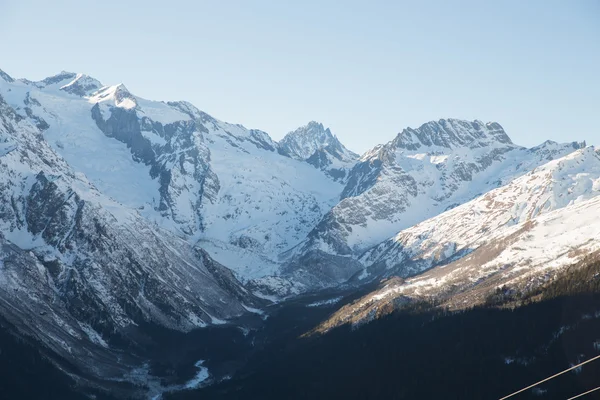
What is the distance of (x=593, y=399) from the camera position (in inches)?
7869
